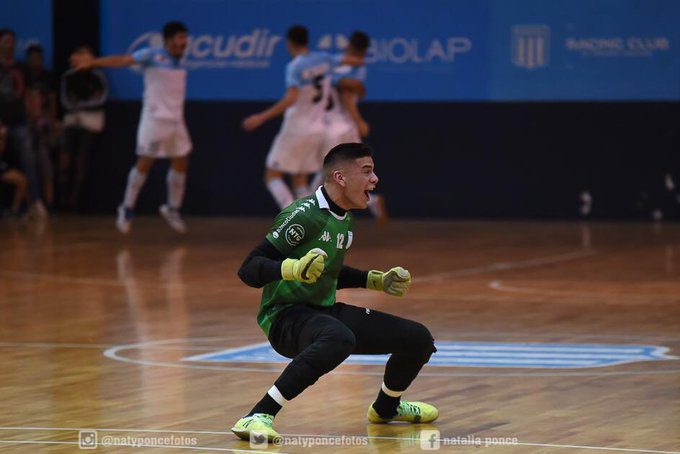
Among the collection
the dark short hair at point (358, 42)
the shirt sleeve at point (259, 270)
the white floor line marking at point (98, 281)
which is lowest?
the white floor line marking at point (98, 281)

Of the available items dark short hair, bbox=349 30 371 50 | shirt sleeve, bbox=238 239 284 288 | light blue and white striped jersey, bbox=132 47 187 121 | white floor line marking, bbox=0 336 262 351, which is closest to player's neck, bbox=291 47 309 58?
dark short hair, bbox=349 30 371 50

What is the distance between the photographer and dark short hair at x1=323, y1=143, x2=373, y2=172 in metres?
6.89

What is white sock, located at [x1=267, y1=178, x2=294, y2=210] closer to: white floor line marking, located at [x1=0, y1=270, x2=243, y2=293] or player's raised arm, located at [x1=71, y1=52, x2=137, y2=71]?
player's raised arm, located at [x1=71, y1=52, x2=137, y2=71]

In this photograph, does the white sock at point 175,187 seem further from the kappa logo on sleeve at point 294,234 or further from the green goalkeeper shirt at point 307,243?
the kappa logo on sleeve at point 294,234

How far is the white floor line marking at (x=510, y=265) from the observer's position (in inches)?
538

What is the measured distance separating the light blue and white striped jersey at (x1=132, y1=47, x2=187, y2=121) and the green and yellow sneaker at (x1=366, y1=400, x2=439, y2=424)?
10695 mm

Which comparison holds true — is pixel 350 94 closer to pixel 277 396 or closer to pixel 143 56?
pixel 143 56

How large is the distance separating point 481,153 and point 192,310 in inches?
346

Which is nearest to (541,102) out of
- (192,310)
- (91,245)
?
(91,245)

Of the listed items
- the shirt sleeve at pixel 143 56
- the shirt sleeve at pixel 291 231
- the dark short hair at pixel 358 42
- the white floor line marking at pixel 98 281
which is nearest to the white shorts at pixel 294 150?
the dark short hair at pixel 358 42

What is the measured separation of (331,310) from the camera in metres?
6.99

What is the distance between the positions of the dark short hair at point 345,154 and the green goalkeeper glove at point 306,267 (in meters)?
0.62

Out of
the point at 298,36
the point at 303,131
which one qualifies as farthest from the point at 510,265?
the point at 298,36

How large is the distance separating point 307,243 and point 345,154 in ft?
1.41
